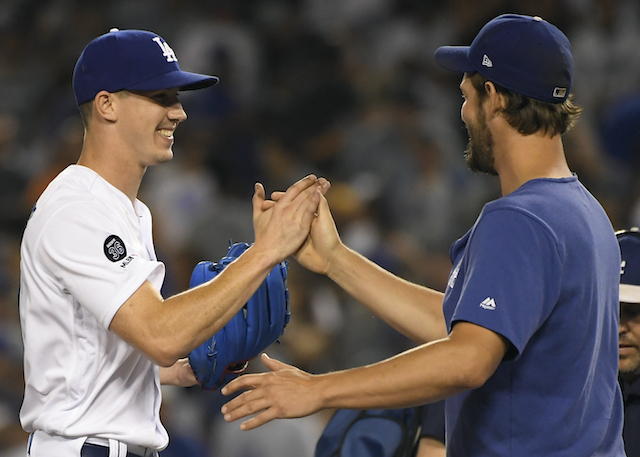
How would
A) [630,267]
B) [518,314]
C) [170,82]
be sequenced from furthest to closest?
[630,267]
[170,82]
[518,314]

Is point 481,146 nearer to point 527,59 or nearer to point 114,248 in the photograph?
point 527,59

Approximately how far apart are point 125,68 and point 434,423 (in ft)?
5.54

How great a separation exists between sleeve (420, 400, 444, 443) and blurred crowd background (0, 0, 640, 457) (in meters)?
1.90

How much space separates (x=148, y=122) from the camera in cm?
279

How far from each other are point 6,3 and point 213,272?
733 centimetres

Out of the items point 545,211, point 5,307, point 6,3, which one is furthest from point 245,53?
point 545,211

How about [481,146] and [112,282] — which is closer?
[112,282]

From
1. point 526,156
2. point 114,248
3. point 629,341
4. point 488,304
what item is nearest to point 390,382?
point 488,304

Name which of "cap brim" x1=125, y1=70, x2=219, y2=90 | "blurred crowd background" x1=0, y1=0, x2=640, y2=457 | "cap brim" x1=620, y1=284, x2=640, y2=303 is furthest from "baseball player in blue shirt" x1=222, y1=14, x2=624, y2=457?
"blurred crowd background" x1=0, y1=0, x2=640, y2=457

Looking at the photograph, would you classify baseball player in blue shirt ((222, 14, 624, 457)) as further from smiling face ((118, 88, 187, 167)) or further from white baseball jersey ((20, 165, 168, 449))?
smiling face ((118, 88, 187, 167))

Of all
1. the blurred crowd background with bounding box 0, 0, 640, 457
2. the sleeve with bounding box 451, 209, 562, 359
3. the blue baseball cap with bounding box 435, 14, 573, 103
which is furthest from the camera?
the blurred crowd background with bounding box 0, 0, 640, 457

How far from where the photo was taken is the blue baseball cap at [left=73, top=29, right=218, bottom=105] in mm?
2725

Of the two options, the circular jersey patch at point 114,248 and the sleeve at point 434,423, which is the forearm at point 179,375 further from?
the sleeve at point 434,423

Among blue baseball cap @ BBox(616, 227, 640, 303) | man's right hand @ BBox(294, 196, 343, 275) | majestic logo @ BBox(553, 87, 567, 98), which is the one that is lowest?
blue baseball cap @ BBox(616, 227, 640, 303)
